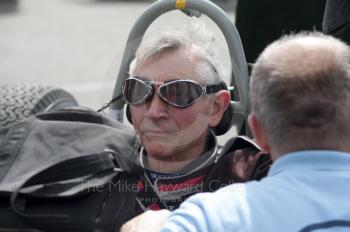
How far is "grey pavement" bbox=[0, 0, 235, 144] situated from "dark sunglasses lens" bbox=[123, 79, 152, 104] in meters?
3.31

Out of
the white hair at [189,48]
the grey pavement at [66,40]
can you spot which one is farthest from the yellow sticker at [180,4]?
the grey pavement at [66,40]

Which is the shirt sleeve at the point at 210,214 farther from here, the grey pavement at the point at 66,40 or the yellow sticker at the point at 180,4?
the grey pavement at the point at 66,40

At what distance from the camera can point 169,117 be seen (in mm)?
2287

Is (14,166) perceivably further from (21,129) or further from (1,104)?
(1,104)

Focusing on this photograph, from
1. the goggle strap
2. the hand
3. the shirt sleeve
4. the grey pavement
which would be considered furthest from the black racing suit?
the grey pavement

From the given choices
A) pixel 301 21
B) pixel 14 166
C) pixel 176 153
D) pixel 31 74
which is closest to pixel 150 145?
pixel 176 153

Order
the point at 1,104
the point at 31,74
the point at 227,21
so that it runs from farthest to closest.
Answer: the point at 31,74
the point at 1,104
the point at 227,21

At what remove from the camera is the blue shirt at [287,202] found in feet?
4.62

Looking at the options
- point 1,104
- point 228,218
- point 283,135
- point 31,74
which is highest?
point 283,135

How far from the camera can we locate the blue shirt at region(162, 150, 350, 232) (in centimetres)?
141

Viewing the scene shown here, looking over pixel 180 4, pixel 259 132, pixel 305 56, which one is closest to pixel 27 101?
pixel 180 4

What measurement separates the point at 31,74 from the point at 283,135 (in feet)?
19.2

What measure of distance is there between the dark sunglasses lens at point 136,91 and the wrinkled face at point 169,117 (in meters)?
0.02

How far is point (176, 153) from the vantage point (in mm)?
2334
